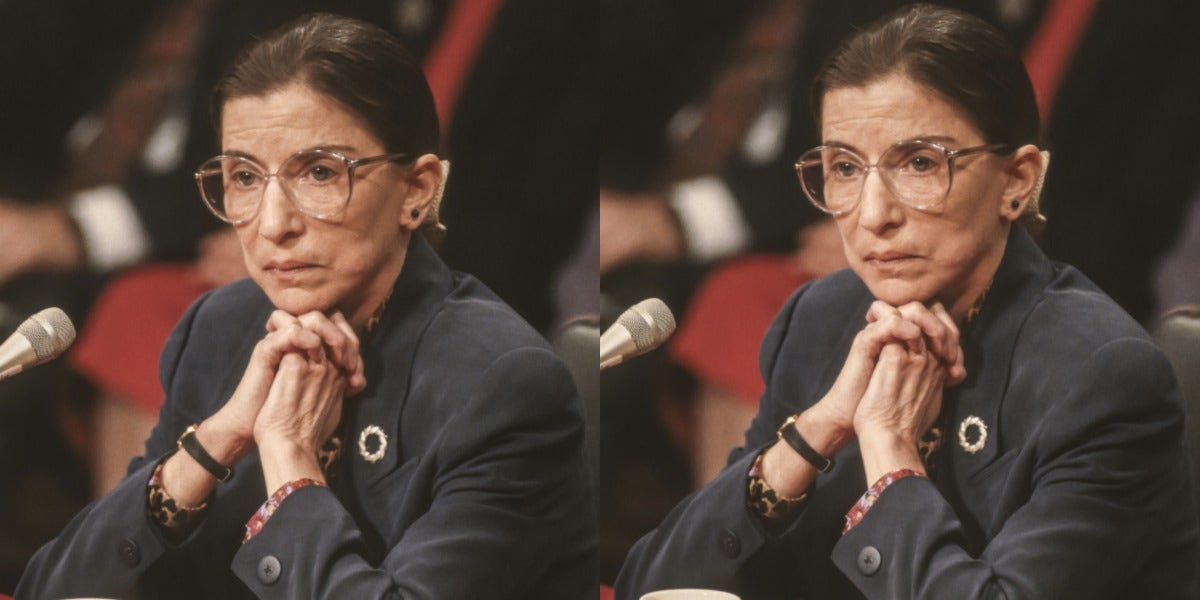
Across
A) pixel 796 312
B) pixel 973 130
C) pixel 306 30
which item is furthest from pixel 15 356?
pixel 973 130

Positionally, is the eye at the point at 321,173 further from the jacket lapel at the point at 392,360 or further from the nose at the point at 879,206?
the nose at the point at 879,206

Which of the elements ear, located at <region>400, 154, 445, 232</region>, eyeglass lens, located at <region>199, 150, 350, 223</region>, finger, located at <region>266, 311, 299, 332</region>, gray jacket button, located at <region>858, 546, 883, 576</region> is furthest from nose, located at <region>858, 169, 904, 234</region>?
finger, located at <region>266, 311, 299, 332</region>

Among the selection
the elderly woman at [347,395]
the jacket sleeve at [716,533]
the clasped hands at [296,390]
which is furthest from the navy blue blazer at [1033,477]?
the clasped hands at [296,390]

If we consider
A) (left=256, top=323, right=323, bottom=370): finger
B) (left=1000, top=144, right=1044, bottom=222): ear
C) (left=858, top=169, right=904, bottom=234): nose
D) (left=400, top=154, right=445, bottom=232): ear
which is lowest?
(left=256, top=323, right=323, bottom=370): finger

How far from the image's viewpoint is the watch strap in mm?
2547

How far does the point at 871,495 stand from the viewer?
2.35 metres

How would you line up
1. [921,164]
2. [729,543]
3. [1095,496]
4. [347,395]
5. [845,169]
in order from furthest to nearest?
1. [729,543]
2. [347,395]
3. [845,169]
4. [921,164]
5. [1095,496]

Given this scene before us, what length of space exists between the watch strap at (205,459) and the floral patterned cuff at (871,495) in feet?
3.32

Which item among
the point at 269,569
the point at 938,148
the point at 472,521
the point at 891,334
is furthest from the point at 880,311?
the point at 269,569

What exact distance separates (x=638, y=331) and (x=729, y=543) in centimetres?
40

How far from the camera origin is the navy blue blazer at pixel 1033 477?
2.20 metres

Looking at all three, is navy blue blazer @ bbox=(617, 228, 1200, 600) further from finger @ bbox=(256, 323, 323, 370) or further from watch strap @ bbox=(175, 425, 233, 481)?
watch strap @ bbox=(175, 425, 233, 481)

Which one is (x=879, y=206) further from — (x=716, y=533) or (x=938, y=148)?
(x=716, y=533)

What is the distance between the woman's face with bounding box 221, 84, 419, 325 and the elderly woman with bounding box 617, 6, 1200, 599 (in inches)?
27.2
